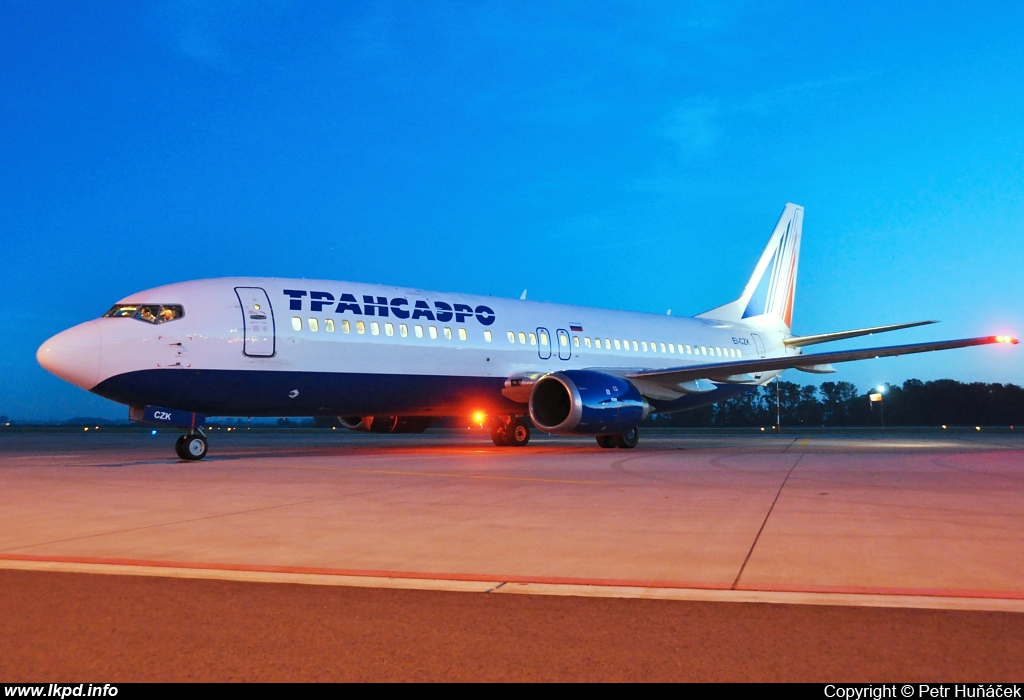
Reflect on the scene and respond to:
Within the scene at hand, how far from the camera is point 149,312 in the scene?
16.6m

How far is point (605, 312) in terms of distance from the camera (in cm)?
2681

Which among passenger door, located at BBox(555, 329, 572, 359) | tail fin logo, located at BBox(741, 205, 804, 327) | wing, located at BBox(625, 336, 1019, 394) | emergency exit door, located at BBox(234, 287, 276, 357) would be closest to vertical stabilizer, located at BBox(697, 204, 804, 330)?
tail fin logo, located at BBox(741, 205, 804, 327)

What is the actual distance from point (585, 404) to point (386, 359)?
15.5 ft

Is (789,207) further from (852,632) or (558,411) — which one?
(852,632)

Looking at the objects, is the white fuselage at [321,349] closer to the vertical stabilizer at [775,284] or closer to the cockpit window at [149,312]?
the cockpit window at [149,312]

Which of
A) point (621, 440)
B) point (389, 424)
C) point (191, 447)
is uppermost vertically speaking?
point (389, 424)

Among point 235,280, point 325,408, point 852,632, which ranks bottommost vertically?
point 852,632

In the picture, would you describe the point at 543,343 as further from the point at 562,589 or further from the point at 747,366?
the point at 562,589

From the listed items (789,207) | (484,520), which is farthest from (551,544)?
(789,207)

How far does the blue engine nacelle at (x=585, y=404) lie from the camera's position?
20031 millimetres

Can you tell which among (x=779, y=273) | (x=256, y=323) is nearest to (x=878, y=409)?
(x=779, y=273)

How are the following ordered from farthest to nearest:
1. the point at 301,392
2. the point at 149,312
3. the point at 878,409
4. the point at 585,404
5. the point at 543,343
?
1. the point at 878,409
2. the point at 543,343
3. the point at 585,404
4. the point at 301,392
5. the point at 149,312
